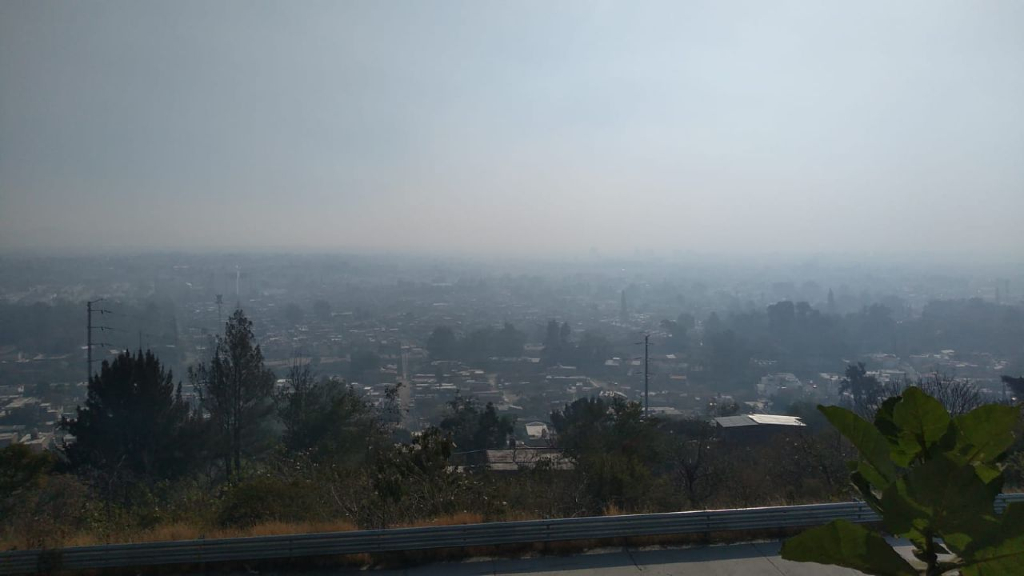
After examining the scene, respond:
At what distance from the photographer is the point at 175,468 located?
49.7 feet

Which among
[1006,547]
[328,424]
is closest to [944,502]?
[1006,547]

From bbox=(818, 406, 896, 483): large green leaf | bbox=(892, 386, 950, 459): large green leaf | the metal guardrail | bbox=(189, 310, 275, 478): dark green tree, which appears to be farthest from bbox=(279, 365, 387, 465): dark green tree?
bbox=(892, 386, 950, 459): large green leaf

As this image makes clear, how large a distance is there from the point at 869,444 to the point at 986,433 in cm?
30

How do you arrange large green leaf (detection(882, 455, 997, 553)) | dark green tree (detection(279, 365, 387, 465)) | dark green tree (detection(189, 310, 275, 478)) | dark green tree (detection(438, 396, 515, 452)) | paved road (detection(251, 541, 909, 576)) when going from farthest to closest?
dark green tree (detection(438, 396, 515, 452))
dark green tree (detection(189, 310, 275, 478))
dark green tree (detection(279, 365, 387, 465))
paved road (detection(251, 541, 909, 576))
large green leaf (detection(882, 455, 997, 553))

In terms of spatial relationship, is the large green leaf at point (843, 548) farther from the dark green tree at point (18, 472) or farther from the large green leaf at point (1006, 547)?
the dark green tree at point (18, 472)

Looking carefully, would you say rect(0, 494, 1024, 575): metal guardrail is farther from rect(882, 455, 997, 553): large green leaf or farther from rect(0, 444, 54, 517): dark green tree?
rect(882, 455, 997, 553): large green leaf

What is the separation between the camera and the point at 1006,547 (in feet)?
5.16

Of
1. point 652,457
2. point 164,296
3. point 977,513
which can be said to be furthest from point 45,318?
point 977,513

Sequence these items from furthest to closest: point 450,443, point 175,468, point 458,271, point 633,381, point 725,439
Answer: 1. point 458,271
2. point 633,381
3. point 725,439
4. point 175,468
5. point 450,443

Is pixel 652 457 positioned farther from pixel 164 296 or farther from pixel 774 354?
pixel 164 296

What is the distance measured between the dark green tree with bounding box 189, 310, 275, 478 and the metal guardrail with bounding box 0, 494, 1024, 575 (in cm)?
1152

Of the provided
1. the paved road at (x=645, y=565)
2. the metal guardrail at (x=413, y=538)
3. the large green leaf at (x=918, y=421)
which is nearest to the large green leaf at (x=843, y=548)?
the large green leaf at (x=918, y=421)

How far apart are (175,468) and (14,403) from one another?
10210 mm

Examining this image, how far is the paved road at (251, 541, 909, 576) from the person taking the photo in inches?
222
